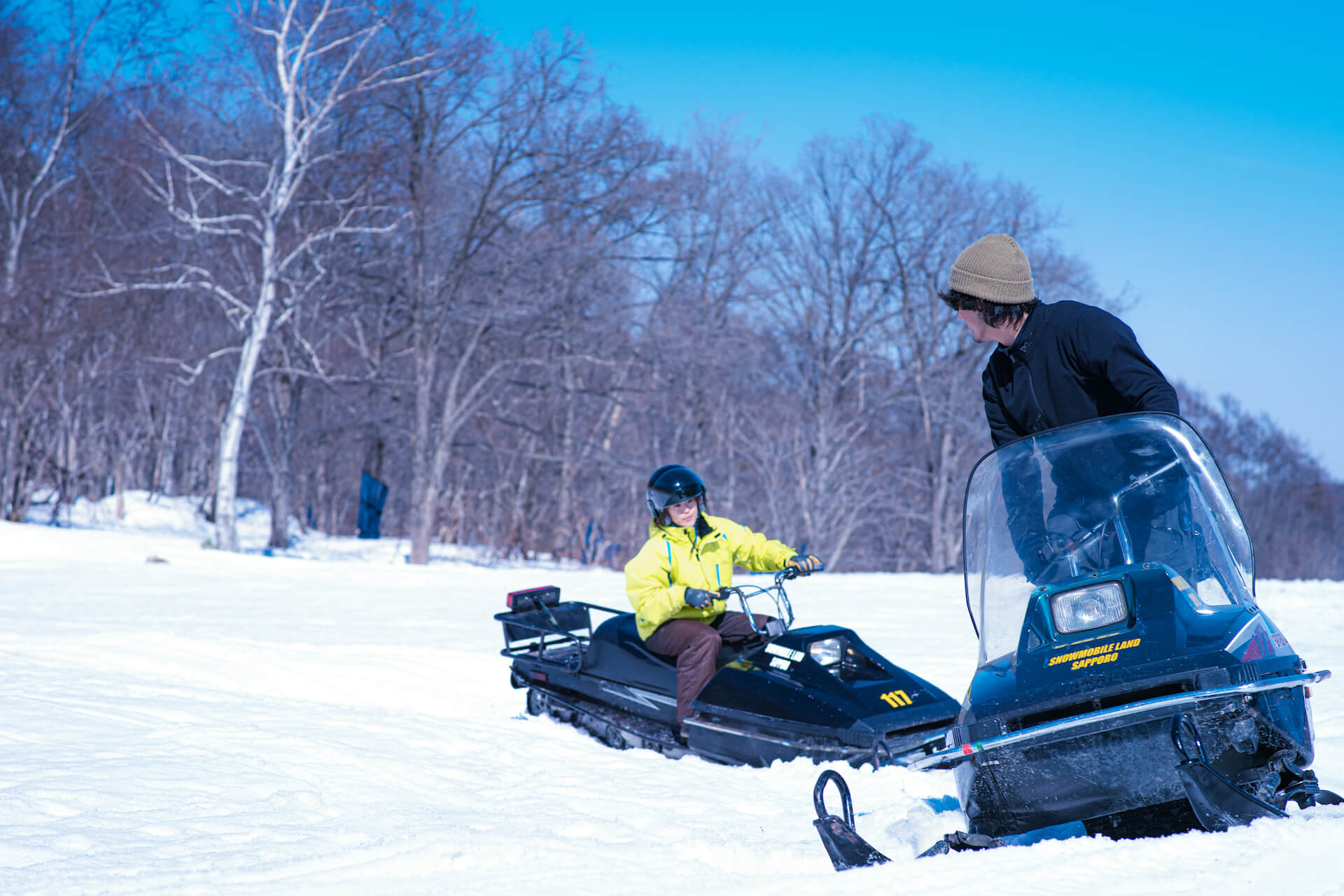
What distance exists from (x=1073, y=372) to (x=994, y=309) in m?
0.29

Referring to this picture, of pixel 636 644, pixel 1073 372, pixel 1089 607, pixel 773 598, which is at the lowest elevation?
pixel 636 644

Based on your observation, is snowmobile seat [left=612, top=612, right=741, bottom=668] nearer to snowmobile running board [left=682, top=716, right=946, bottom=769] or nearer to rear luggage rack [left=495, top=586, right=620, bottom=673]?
rear luggage rack [left=495, top=586, right=620, bottom=673]

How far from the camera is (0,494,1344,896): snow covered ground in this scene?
2.50m

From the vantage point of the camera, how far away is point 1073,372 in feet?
9.86

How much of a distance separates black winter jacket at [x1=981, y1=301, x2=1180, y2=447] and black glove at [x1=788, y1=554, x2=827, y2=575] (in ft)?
5.84

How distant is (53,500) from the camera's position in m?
18.0

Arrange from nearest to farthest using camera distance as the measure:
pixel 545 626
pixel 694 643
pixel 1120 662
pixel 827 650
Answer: pixel 1120 662 → pixel 827 650 → pixel 694 643 → pixel 545 626

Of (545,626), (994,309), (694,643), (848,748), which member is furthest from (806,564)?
(994,309)

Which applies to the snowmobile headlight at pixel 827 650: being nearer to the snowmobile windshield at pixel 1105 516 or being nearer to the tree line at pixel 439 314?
the snowmobile windshield at pixel 1105 516

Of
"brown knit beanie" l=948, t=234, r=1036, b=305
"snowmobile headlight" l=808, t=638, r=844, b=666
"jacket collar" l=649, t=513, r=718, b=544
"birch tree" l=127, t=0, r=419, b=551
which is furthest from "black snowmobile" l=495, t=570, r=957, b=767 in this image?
"birch tree" l=127, t=0, r=419, b=551

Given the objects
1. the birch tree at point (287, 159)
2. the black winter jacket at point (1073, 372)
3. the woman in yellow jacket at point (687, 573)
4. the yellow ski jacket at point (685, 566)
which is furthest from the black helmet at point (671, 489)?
the birch tree at point (287, 159)

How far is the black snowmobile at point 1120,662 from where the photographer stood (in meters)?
2.41

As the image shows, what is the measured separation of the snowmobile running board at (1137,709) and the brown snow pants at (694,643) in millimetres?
2302

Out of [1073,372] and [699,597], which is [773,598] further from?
[1073,372]
